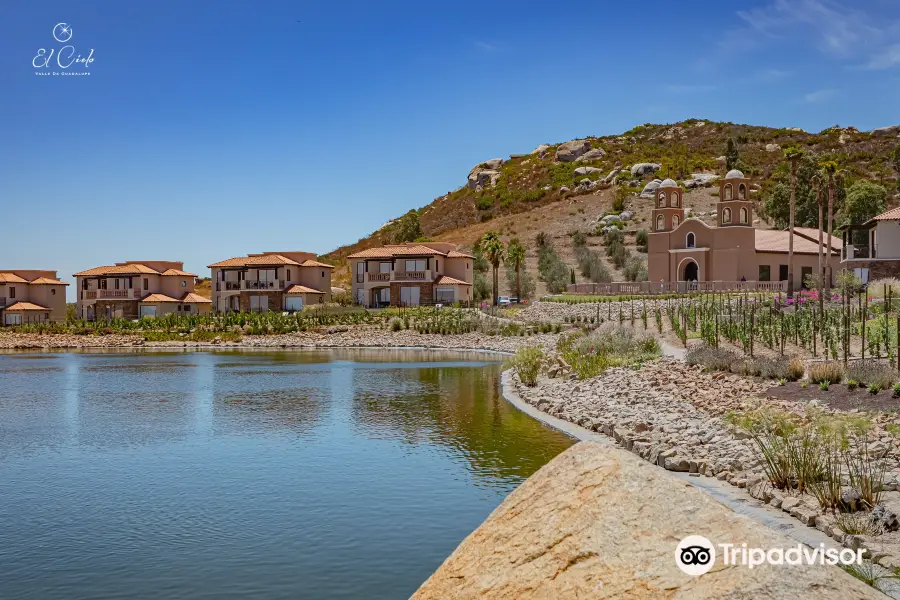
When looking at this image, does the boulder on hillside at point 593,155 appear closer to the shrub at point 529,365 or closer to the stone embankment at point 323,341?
the stone embankment at point 323,341

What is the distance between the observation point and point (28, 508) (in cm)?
1341

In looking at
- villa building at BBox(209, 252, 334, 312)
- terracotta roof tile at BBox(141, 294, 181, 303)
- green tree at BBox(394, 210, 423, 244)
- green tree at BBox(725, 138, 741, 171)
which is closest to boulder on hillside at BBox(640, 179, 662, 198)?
green tree at BBox(725, 138, 741, 171)

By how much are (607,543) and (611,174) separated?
352 ft

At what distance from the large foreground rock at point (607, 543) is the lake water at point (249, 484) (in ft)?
14.4

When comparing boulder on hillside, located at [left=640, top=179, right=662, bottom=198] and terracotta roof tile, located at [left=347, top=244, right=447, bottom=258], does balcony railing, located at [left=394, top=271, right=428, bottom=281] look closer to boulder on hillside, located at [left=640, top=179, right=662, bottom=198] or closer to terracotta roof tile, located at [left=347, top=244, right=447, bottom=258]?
terracotta roof tile, located at [left=347, top=244, right=447, bottom=258]

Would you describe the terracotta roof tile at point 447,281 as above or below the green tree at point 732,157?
below

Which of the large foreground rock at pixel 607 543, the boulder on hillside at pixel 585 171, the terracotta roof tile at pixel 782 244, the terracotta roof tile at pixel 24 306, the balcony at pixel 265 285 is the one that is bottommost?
the large foreground rock at pixel 607 543

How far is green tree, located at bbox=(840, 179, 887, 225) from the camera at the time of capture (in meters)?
73.3

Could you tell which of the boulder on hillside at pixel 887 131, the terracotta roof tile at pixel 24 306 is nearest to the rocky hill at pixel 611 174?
the boulder on hillside at pixel 887 131

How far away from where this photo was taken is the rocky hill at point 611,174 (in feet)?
313

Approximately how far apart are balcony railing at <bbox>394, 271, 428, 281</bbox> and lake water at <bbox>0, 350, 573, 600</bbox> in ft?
123

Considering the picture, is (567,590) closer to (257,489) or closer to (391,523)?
(391,523)

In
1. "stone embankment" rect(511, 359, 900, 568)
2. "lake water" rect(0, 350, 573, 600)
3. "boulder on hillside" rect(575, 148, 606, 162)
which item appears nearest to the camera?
"stone embankment" rect(511, 359, 900, 568)

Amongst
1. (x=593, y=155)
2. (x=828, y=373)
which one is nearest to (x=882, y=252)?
(x=828, y=373)
